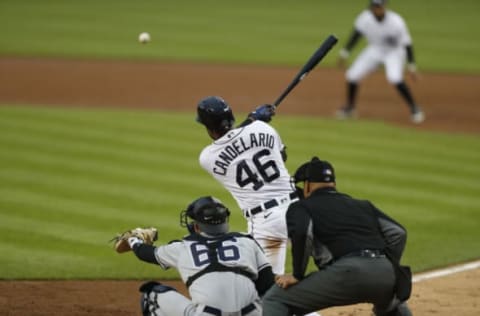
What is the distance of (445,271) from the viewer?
982 centimetres

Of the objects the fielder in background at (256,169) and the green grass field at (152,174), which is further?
the green grass field at (152,174)

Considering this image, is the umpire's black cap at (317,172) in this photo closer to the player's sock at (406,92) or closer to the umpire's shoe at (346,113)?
the player's sock at (406,92)

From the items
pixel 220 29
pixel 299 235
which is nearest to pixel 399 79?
pixel 299 235

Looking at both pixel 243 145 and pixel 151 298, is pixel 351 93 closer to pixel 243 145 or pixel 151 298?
pixel 243 145

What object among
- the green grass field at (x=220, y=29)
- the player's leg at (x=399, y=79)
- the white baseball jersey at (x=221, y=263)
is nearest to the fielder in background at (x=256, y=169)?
the white baseball jersey at (x=221, y=263)

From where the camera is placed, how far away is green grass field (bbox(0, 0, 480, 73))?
25.8m

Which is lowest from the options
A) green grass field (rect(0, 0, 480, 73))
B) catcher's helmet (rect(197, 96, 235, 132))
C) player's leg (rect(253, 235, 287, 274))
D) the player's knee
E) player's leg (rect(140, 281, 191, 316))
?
player's leg (rect(140, 281, 191, 316))

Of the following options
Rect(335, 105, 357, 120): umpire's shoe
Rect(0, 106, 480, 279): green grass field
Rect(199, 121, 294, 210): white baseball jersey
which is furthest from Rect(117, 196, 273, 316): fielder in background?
Rect(335, 105, 357, 120): umpire's shoe

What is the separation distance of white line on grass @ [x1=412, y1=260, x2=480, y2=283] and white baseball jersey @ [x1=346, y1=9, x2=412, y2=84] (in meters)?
7.85

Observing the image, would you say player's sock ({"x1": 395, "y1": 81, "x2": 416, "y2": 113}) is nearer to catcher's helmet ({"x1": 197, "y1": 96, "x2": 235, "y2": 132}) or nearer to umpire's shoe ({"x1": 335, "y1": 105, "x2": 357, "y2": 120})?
umpire's shoe ({"x1": 335, "y1": 105, "x2": 357, "y2": 120})

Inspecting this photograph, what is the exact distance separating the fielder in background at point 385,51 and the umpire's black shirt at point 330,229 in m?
11.1

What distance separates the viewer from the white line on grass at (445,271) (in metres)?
9.60

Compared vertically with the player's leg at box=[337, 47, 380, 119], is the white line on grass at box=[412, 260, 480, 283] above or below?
below

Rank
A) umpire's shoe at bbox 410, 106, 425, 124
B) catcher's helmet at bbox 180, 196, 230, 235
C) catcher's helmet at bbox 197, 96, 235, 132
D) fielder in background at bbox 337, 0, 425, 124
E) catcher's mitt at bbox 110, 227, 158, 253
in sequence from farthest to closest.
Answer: umpire's shoe at bbox 410, 106, 425, 124 → fielder in background at bbox 337, 0, 425, 124 → catcher's helmet at bbox 197, 96, 235, 132 → catcher's mitt at bbox 110, 227, 158, 253 → catcher's helmet at bbox 180, 196, 230, 235
